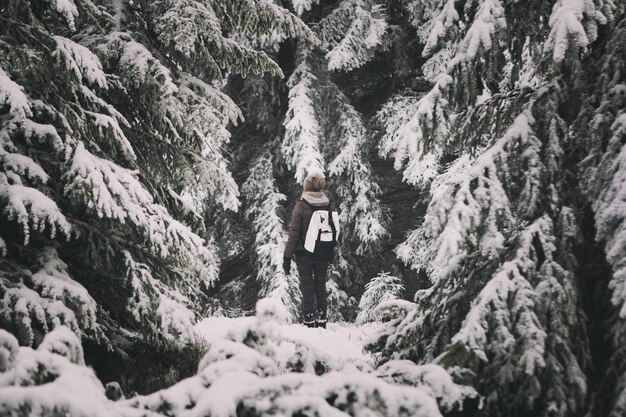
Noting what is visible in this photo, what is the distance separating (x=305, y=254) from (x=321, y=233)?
387mm

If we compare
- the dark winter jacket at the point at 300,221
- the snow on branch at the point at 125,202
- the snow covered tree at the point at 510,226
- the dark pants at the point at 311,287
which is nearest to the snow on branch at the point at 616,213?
the snow covered tree at the point at 510,226

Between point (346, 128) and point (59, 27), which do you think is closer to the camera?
point (59, 27)

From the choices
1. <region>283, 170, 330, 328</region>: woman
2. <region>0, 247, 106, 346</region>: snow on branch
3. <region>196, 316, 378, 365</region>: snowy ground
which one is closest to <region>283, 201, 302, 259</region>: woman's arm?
<region>283, 170, 330, 328</region>: woman

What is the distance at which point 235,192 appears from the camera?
5824 mm

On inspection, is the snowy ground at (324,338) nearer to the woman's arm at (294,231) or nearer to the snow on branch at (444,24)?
the woman's arm at (294,231)

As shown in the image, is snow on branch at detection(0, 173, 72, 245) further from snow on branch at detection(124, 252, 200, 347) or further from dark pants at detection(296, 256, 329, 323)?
dark pants at detection(296, 256, 329, 323)

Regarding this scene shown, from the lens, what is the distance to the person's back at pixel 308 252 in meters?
6.77

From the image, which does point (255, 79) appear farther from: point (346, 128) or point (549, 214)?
point (549, 214)

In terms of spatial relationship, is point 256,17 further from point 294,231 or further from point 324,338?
point 324,338

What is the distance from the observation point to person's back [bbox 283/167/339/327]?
22.2 ft

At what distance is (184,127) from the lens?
5.13 meters

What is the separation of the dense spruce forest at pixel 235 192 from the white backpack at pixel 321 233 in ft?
3.47

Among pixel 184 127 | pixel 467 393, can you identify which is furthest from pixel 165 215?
pixel 467 393

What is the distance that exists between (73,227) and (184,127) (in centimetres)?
169
